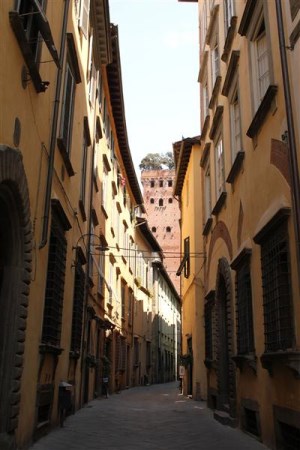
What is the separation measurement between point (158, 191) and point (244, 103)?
66.0 meters

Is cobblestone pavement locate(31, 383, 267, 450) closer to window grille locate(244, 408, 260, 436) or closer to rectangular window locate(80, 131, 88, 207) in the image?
window grille locate(244, 408, 260, 436)

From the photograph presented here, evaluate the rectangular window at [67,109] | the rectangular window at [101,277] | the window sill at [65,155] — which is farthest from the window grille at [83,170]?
the rectangular window at [101,277]

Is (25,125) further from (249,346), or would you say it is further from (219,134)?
(219,134)

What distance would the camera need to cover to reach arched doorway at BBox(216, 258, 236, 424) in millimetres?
11016

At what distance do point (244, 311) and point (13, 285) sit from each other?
470cm

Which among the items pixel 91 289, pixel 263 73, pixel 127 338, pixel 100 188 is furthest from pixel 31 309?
pixel 127 338

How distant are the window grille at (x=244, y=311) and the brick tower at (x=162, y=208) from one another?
197 feet

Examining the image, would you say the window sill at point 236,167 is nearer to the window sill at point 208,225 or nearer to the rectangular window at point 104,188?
the window sill at point 208,225

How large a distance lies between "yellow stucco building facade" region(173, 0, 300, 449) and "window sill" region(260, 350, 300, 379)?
0.02 metres

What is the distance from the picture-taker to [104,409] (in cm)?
1424

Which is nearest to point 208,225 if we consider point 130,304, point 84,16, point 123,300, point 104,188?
point 104,188

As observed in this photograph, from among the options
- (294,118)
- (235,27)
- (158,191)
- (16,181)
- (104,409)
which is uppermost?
(158,191)

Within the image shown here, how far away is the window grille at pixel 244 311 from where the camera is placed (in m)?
9.44

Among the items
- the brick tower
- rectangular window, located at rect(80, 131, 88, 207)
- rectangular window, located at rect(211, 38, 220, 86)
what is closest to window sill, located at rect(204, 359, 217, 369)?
rectangular window, located at rect(80, 131, 88, 207)
